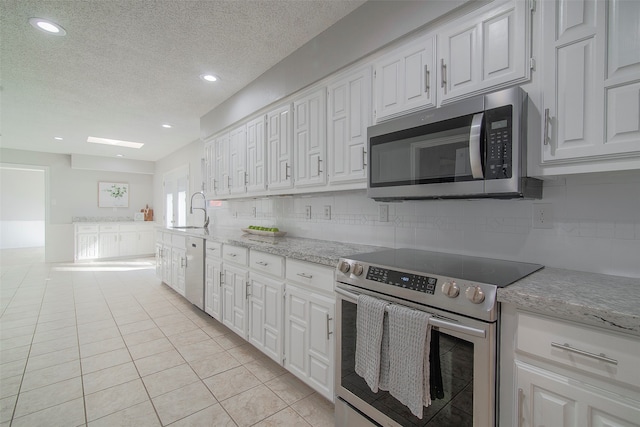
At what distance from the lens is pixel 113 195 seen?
24.6 ft

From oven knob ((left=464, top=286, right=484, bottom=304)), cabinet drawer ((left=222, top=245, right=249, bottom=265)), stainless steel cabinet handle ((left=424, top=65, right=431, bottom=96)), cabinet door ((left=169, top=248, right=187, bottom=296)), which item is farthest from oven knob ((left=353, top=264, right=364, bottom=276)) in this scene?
cabinet door ((left=169, top=248, right=187, bottom=296))

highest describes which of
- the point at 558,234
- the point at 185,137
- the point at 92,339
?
the point at 185,137

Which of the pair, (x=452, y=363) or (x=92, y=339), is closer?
(x=452, y=363)

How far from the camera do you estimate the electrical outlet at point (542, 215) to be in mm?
1392

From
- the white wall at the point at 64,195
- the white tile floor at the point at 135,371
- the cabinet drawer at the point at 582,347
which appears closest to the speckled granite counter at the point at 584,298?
the cabinet drawer at the point at 582,347

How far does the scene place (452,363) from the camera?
3.68 ft

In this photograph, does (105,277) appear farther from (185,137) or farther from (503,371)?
(503,371)

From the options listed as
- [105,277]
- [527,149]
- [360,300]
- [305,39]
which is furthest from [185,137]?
[527,149]

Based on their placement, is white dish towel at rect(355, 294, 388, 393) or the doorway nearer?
white dish towel at rect(355, 294, 388, 393)

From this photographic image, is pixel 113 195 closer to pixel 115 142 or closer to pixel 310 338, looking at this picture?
pixel 115 142

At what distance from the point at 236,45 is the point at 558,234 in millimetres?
2580

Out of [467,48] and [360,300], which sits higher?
[467,48]

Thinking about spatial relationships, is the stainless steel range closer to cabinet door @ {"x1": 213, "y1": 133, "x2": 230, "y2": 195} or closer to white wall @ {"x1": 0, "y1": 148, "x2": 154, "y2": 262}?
cabinet door @ {"x1": 213, "y1": 133, "x2": 230, "y2": 195}

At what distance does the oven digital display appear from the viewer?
1.16 metres
